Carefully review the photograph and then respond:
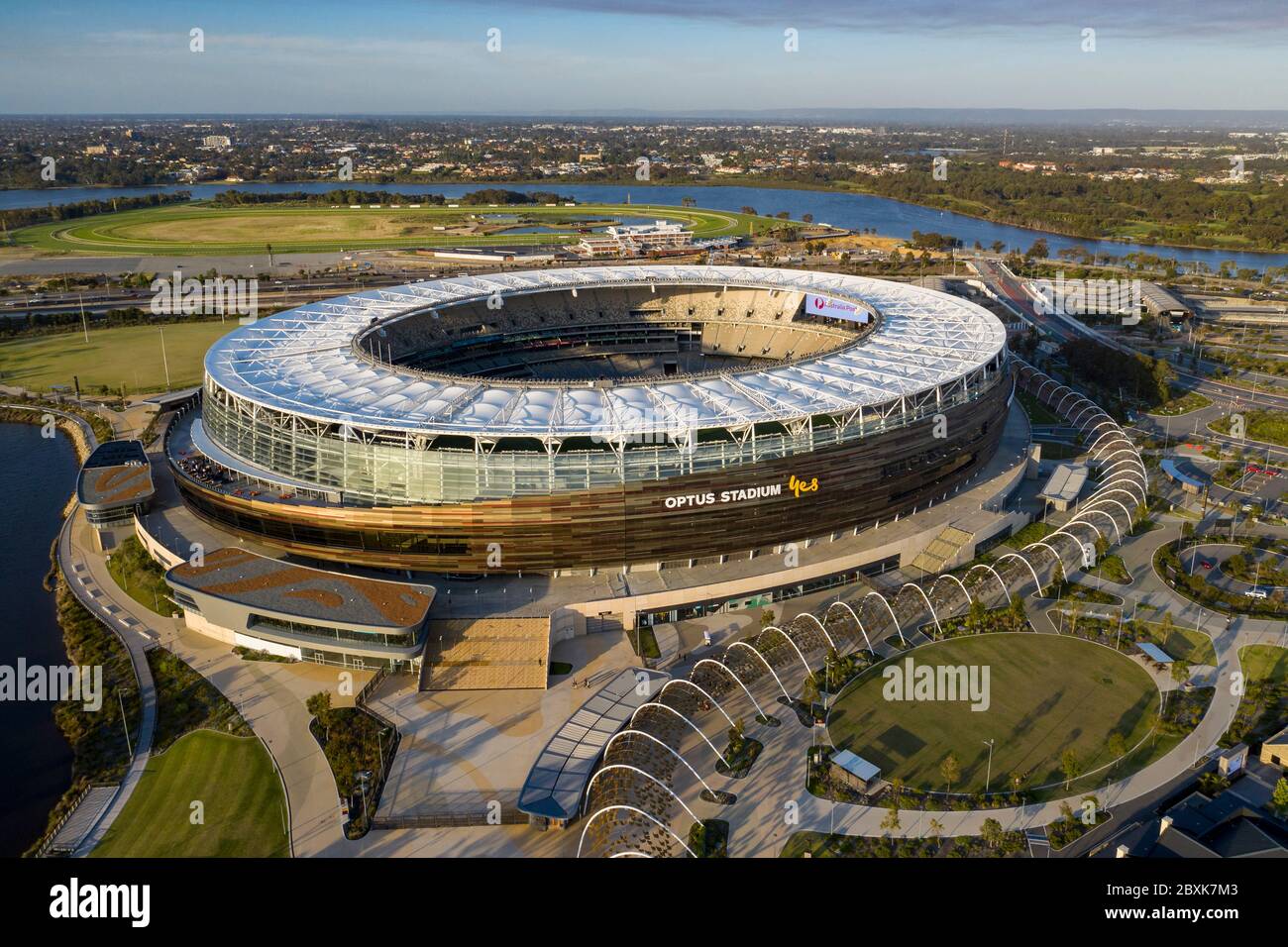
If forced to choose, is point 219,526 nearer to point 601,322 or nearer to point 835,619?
point 835,619

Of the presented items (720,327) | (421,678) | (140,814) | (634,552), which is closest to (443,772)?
(421,678)

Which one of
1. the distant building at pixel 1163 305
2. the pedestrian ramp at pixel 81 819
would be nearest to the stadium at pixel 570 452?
the pedestrian ramp at pixel 81 819

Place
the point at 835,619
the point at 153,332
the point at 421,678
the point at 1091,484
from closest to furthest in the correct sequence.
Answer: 1. the point at 421,678
2. the point at 835,619
3. the point at 1091,484
4. the point at 153,332

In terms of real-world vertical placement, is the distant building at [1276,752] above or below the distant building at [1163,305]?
below

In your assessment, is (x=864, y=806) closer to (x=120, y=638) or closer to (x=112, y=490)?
(x=120, y=638)

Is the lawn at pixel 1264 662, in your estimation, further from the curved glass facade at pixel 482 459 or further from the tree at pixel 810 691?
the tree at pixel 810 691

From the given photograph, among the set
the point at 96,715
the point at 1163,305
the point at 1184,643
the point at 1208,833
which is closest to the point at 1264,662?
the point at 1184,643
